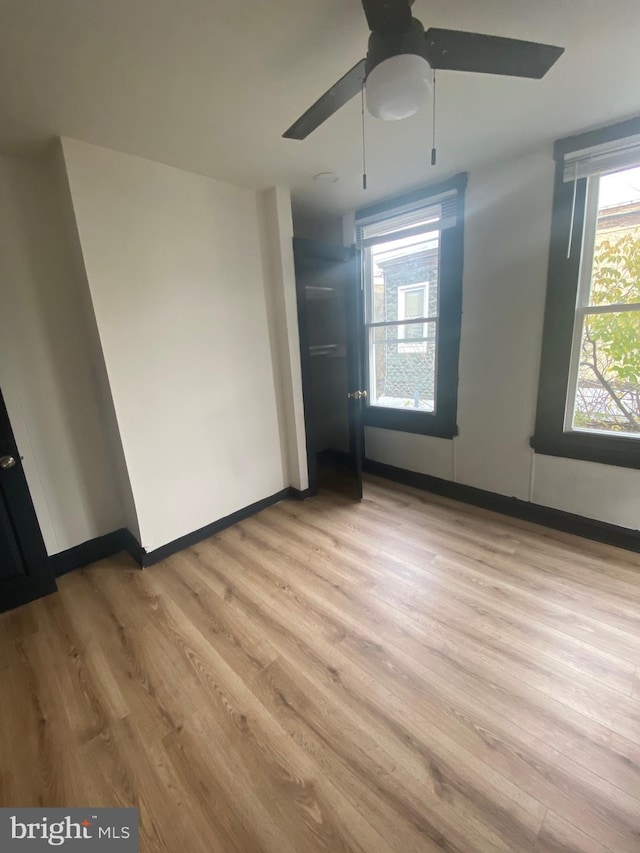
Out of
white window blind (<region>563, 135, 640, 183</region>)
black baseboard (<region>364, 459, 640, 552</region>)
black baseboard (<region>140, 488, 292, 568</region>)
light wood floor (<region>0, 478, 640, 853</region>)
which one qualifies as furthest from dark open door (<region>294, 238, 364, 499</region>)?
white window blind (<region>563, 135, 640, 183</region>)

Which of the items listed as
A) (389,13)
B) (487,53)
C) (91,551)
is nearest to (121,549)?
(91,551)

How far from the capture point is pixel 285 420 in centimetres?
309

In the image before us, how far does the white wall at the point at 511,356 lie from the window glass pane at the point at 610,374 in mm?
264

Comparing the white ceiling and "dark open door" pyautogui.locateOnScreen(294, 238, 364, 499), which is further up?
the white ceiling

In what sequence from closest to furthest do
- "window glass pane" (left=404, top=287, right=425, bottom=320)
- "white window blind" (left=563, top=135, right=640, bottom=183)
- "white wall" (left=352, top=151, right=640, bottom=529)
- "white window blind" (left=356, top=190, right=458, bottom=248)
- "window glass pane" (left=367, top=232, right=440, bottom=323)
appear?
"white window blind" (left=563, top=135, right=640, bottom=183), "white wall" (left=352, top=151, right=640, bottom=529), "white window blind" (left=356, top=190, right=458, bottom=248), "window glass pane" (left=367, top=232, right=440, bottom=323), "window glass pane" (left=404, top=287, right=425, bottom=320)

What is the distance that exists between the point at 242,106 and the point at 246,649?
2.57 m

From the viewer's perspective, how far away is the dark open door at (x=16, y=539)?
1.97 metres

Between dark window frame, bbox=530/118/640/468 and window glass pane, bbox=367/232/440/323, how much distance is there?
840 mm

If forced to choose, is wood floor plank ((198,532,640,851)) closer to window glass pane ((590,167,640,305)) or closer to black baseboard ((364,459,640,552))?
black baseboard ((364,459,640,552))

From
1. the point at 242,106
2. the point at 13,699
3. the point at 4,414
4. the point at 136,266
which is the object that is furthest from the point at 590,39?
the point at 13,699

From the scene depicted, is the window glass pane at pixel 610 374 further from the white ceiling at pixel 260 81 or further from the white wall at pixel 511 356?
the white ceiling at pixel 260 81

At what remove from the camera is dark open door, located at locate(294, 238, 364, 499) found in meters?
2.94
